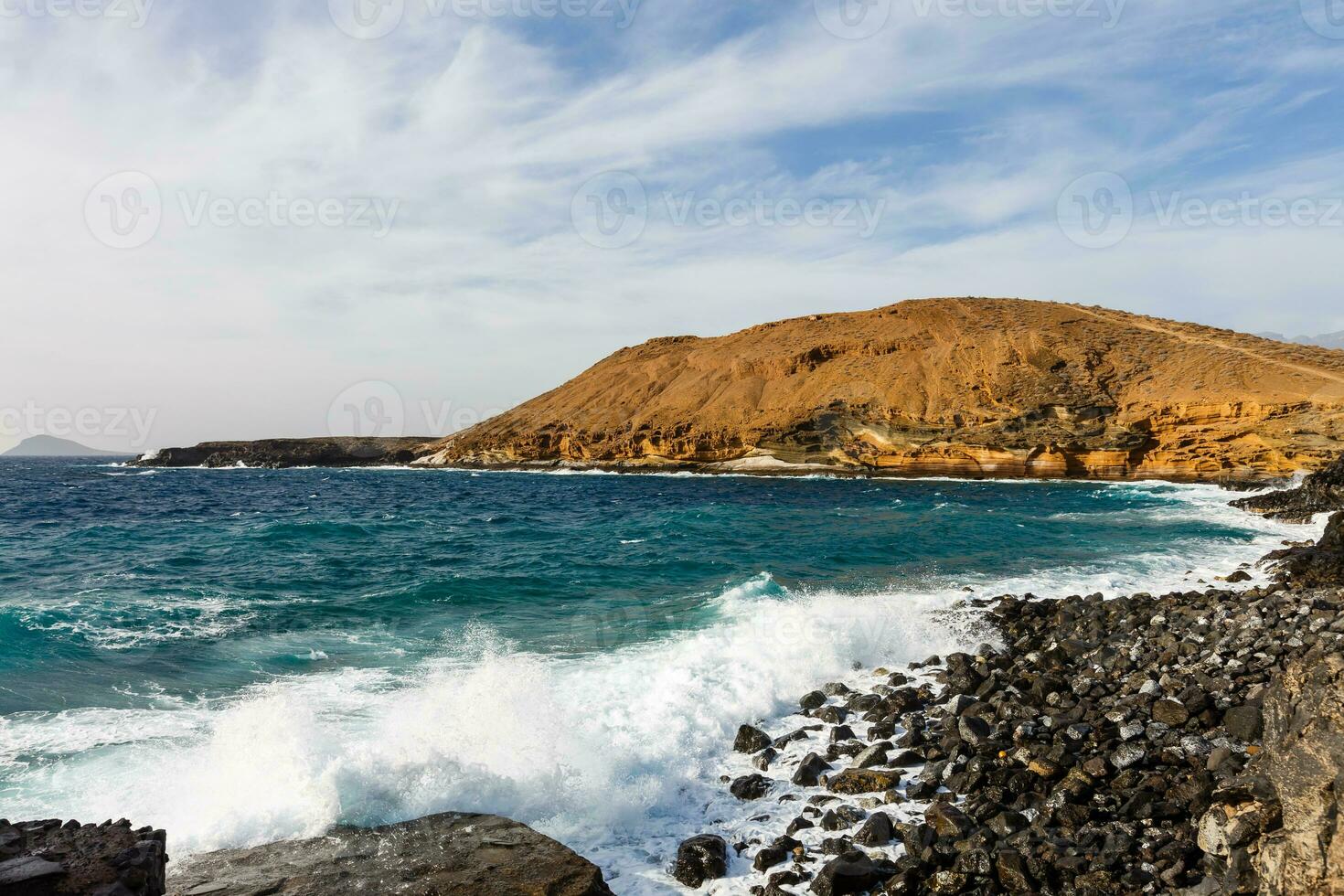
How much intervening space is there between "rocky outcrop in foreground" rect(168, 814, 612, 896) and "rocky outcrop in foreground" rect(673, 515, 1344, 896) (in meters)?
1.24

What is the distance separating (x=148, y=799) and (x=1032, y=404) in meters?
58.2

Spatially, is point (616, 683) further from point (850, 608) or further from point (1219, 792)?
point (1219, 792)

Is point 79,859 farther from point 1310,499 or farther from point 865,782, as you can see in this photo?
point 1310,499

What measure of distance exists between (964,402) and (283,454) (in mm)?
93601

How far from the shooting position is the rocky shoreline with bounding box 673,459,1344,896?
404cm

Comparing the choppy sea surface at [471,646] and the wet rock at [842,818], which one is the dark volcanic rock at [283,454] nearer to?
the choppy sea surface at [471,646]

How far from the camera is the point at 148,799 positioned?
6332 mm

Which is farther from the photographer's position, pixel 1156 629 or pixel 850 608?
pixel 850 608

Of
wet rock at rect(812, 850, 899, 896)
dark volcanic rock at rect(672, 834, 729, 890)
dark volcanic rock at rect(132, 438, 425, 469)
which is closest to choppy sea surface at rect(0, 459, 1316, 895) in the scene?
dark volcanic rock at rect(672, 834, 729, 890)

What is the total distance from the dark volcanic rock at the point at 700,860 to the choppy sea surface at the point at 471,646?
0.20 meters

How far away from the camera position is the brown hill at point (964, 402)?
155 feet

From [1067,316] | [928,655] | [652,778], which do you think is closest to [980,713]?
[928,655]

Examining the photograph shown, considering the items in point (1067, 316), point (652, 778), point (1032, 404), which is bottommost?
point (652, 778)

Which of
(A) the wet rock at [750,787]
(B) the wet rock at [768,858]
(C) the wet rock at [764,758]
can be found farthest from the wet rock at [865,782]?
(B) the wet rock at [768,858]
